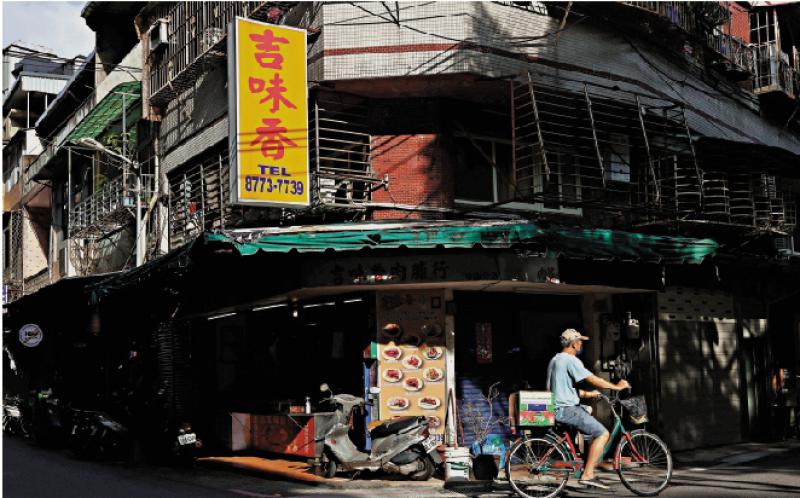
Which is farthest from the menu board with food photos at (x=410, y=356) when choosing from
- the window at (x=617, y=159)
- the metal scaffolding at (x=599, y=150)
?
the window at (x=617, y=159)

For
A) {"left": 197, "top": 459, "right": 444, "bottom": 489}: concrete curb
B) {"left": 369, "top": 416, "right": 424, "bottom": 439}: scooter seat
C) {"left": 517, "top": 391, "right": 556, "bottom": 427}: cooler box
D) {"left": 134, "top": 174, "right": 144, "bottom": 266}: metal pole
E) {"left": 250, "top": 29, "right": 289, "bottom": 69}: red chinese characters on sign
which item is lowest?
{"left": 197, "top": 459, "right": 444, "bottom": 489}: concrete curb

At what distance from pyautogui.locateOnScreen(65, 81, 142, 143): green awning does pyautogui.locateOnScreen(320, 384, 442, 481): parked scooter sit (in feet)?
36.4

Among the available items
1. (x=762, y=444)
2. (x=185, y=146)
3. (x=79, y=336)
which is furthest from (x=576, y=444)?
(x=79, y=336)

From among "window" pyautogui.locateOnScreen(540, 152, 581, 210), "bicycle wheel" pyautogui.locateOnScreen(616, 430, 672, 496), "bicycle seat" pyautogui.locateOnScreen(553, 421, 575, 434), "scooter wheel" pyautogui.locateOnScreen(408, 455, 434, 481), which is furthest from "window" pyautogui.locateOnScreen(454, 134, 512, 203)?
"bicycle wheel" pyautogui.locateOnScreen(616, 430, 672, 496)

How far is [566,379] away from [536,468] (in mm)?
1083

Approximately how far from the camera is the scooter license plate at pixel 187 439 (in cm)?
1462

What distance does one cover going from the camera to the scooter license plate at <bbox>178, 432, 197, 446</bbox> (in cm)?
1462

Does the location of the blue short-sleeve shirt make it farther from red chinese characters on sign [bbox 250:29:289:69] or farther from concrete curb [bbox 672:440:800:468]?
red chinese characters on sign [bbox 250:29:289:69]

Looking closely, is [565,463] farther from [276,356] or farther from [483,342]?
[276,356]

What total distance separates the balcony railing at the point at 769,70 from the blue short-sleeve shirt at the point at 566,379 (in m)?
12.5

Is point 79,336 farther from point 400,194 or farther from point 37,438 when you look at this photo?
point 400,194

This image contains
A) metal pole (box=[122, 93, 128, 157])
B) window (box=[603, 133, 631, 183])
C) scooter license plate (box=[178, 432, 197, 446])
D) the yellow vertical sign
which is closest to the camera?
the yellow vertical sign

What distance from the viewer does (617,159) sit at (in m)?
16.8

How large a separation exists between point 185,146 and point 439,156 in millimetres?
6218
